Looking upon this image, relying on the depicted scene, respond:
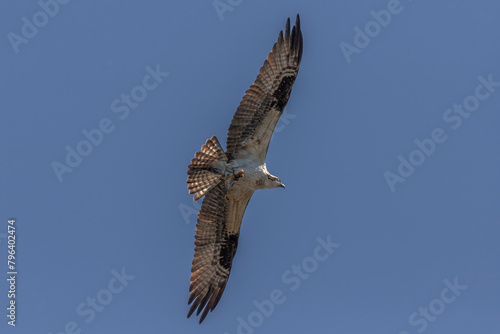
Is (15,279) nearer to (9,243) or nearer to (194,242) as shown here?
(9,243)

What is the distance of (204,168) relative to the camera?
18.5m

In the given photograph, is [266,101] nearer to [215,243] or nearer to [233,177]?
[233,177]

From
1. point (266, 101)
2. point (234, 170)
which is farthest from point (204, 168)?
point (266, 101)

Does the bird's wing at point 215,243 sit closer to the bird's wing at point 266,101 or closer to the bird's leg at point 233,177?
the bird's leg at point 233,177

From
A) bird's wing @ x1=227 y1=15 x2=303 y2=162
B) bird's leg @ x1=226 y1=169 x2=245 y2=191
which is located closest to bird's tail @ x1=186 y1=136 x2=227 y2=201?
bird's leg @ x1=226 y1=169 x2=245 y2=191

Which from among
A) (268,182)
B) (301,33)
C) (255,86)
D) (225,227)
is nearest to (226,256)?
(225,227)

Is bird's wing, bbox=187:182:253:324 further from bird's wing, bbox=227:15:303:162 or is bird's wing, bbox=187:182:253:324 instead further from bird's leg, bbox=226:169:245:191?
bird's wing, bbox=227:15:303:162

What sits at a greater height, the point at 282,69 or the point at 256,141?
the point at 282,69

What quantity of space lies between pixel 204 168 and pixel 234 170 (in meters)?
0.69

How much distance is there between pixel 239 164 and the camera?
1897cm

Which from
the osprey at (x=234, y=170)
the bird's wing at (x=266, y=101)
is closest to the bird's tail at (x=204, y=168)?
the osprey at (x=234, y=170)

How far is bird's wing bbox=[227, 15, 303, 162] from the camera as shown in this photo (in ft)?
61.8

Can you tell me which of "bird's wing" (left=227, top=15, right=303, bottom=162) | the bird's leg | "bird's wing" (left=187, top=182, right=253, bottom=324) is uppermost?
"bird's wing" (left=227, top=15, right=303, bottom=162)

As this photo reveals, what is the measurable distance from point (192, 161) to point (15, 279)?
5.01 m
